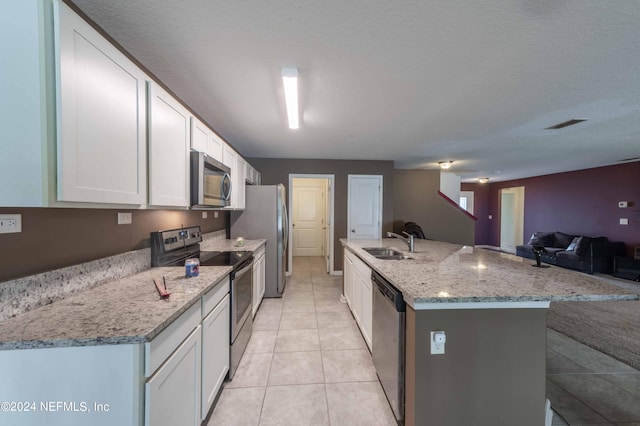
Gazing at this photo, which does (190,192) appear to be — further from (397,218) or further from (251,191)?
(397,218)

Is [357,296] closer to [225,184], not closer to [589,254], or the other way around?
[225,184]

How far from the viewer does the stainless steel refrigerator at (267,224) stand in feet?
12.1

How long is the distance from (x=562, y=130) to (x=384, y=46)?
319 centimetres

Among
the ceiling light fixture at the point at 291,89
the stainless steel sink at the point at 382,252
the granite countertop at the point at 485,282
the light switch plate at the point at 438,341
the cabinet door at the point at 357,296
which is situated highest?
the ceiling light fixture at the point at 291,89

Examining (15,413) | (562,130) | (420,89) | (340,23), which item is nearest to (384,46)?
(340,23)

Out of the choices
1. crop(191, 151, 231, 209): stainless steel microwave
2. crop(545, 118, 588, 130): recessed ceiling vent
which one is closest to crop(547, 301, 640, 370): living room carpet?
crop(545, 118, 588, 130): recessed ceiling vent

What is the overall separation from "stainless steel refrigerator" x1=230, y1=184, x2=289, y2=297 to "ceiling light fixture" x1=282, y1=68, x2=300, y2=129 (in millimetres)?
1400

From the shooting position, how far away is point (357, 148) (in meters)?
4.18

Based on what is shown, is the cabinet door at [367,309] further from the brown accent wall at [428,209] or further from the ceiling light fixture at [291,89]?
the brown accent wall at [428,209]

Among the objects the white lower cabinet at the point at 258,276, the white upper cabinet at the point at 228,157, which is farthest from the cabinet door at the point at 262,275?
the white upper cabinet at the point at 228,157

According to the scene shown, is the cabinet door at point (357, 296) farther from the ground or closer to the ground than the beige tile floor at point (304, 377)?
farther from the ground

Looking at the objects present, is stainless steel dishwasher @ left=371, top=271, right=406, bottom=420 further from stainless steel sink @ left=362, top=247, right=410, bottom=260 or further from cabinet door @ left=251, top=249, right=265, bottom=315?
cabinet door @ left=251, top=249, right=265, bottom=315

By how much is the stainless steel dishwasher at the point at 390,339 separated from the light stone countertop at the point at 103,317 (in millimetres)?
1200

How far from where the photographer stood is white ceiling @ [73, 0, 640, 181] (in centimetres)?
128
